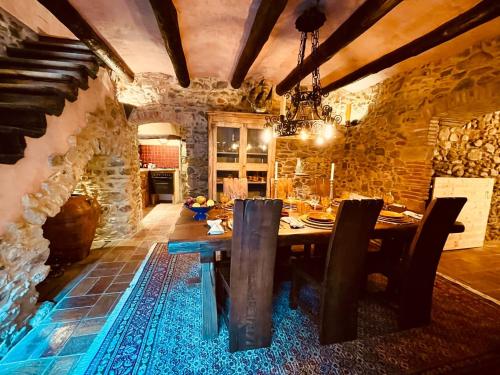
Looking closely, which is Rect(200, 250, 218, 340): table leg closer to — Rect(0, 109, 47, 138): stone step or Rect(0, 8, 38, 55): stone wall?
Rect(0, 109, 47, 138): stone step

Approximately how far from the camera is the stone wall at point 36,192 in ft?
4.89

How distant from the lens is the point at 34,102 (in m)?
1.68

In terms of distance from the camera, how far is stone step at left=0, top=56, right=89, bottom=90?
6.53 feet

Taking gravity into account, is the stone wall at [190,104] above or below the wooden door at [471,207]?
above

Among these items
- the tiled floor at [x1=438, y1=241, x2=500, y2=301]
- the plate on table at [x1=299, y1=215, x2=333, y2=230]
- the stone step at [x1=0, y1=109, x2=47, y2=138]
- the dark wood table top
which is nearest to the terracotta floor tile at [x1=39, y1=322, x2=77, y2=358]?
the dark wood table top

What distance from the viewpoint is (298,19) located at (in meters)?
1.99

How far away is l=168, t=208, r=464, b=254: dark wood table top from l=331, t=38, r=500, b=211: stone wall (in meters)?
1.50

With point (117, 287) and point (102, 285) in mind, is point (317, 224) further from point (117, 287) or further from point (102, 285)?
point (102, 285)

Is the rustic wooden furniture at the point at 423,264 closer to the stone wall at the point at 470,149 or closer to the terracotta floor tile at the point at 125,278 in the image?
the stone wall at the point at 470,149

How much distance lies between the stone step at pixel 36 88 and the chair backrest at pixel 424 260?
299 cm

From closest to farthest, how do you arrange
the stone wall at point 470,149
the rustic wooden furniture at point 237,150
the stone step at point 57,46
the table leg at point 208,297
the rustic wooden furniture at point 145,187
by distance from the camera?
1. the table leg at point 208,297
2. the stone step at point 57,46
3. the stone wall at point 470,149
4. the rustic wooden furniture at point 237,150
5. the rustic wooden furniture at point 145,187

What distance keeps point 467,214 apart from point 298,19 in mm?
3567

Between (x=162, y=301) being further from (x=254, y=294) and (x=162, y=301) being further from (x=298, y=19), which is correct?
(x=298, y=19)

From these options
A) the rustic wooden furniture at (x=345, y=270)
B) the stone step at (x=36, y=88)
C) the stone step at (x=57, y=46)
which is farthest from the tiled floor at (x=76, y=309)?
the stone step at (x=57, y=46)
